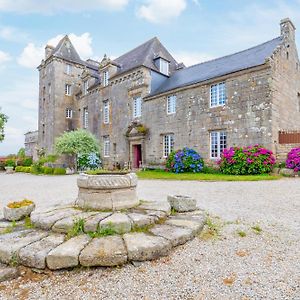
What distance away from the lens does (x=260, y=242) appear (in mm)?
3387

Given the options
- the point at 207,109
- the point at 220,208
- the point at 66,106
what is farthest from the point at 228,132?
the point at 66,106

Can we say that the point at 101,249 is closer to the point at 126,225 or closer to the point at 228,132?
the point at 126,225

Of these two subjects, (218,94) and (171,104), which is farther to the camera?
(171,104)

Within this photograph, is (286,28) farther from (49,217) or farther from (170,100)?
(49,217)

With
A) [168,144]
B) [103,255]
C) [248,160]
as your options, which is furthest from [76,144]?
[103,255]

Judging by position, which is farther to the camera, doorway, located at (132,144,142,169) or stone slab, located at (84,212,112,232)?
doorway, located at (132,144,142,169)

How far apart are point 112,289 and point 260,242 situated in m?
2.19

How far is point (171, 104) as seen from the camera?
17.0 meters

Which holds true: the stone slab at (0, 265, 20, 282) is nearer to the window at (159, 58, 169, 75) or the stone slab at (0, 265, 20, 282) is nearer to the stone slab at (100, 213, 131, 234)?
the stone slab at (100, 213, 131, 234)

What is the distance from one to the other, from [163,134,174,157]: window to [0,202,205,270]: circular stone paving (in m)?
12.8

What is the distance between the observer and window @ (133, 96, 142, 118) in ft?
61.9

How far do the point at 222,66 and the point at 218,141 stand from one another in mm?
5121

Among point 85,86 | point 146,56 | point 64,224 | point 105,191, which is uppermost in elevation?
point 146,56

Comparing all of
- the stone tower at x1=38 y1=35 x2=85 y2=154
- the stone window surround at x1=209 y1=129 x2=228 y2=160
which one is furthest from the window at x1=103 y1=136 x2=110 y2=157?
the stone window surround at x1=209 y1=129 x2=228 y2=160
